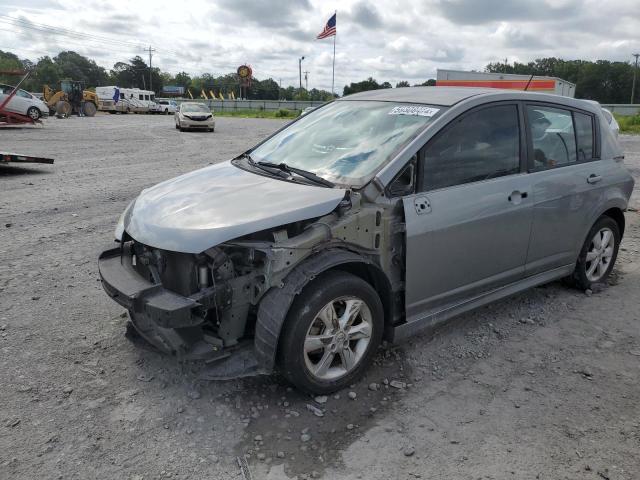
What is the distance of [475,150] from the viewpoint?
3770mm

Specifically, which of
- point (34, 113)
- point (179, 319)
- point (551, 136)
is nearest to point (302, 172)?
point (179, 319)

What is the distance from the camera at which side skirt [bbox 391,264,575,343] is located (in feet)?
11.4

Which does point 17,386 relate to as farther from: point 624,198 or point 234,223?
point 624,198

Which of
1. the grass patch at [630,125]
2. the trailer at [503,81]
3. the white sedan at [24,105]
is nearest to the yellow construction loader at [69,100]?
the white sedan at [24,105]

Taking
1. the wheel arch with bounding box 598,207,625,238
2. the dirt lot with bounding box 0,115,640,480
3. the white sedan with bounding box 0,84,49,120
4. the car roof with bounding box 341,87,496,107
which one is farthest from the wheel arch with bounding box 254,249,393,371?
the white sedan with bounding box 0,84,49,120

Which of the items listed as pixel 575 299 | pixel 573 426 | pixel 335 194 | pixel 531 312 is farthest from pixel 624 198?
pixel 335 194

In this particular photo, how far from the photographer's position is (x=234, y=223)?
9.54 ft

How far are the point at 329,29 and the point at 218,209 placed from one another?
34709 millimetres

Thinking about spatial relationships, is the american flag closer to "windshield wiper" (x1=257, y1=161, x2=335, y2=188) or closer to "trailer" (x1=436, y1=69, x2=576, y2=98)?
"trailer" (x1=436, y1=69, x2=576, y2=98)

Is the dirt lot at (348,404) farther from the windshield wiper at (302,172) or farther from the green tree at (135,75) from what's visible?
the green tree at (135,75)

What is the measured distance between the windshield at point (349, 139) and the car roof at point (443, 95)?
0.10m

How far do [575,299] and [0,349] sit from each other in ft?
15.5

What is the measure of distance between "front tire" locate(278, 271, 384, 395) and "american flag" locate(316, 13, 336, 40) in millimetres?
34334

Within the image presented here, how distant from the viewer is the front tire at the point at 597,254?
15.8 ft
